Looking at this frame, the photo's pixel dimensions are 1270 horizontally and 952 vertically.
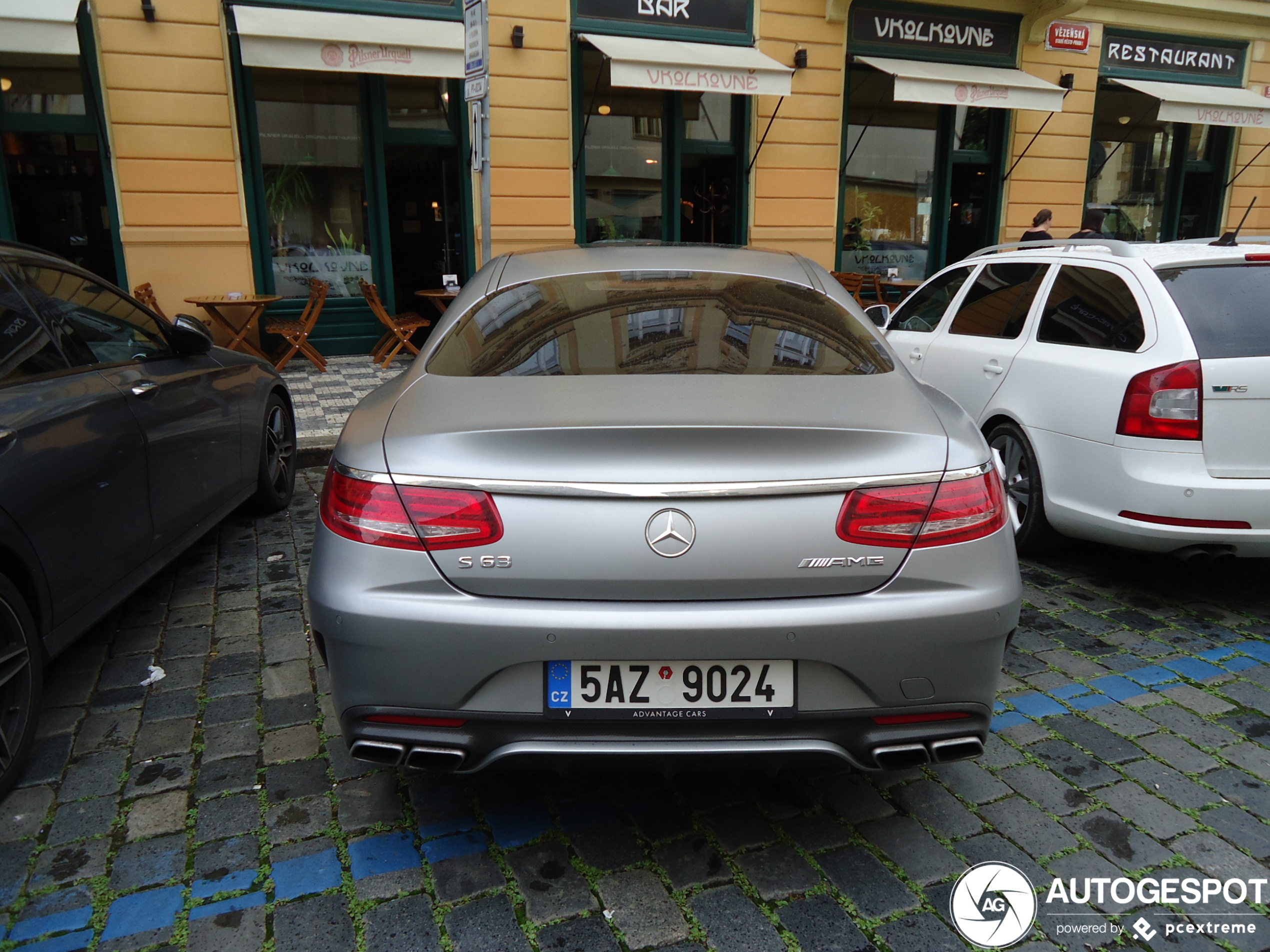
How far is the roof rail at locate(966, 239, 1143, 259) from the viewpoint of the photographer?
4.47 meters

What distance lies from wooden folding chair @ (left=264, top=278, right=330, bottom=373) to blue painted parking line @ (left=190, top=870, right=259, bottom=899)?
7.91 metres

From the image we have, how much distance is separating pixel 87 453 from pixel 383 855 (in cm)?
178

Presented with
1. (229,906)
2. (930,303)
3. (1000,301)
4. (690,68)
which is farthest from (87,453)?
(690,68)

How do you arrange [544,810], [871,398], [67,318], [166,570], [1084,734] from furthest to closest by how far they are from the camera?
[166,570] → [67,318] → [1084,734] → [544,810] → [871,398]

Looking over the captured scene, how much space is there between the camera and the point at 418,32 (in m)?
9.41

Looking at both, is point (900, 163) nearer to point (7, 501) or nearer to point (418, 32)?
point (418, 32)

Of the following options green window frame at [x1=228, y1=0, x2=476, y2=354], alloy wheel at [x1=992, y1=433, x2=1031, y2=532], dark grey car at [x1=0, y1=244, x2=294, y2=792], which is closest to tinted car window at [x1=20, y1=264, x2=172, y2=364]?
dark grey car at [x1=0, y1=244, x2=294, y2=792]

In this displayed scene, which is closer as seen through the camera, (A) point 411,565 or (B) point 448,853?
(A) point 411,565

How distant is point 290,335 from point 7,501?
718cm

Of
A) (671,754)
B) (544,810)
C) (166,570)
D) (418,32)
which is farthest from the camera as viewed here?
(418,32)

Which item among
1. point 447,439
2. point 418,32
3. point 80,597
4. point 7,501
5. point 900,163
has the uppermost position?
point 418,32

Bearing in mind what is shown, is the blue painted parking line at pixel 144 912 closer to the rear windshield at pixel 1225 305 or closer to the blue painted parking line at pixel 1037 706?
the blue painted parking line at pixel 1037 706

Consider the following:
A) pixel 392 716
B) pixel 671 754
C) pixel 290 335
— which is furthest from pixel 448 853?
pixel 290 335

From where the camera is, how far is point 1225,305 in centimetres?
401
